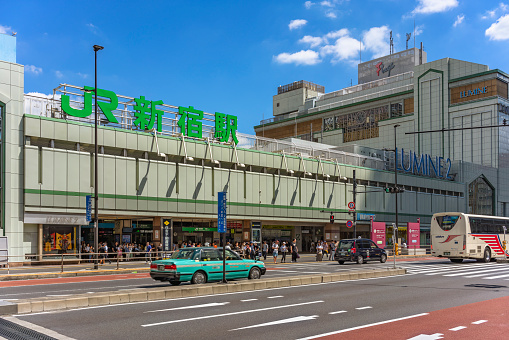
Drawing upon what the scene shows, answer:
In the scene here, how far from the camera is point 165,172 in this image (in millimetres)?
44281

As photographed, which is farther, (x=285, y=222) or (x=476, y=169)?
(x=476, y=169)

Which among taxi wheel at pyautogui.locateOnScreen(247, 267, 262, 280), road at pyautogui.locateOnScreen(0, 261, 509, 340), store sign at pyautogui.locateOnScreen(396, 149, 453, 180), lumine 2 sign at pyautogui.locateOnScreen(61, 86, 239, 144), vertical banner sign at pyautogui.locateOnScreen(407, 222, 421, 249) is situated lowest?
vertical banner sign at pyautogui.locateOnScreen(407, 222, 421, 249)

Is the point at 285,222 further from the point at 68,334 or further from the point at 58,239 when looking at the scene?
the point at 68,334

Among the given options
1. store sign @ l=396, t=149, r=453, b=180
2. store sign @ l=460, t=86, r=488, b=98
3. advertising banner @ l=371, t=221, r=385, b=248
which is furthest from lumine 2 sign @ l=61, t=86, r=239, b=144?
store sign @ l=460, t=86, r=488, b=98

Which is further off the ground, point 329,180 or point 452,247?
point 329,180

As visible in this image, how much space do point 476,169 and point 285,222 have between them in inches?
1573

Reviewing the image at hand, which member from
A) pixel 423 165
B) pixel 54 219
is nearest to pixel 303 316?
pixel 54 219

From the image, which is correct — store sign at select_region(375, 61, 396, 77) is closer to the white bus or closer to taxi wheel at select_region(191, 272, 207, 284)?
the white bus

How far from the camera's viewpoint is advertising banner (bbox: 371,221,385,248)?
178 ft

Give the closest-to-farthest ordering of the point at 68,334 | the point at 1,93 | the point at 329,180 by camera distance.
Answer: the point at 68,334, the point at 1,93, the point at 329,180

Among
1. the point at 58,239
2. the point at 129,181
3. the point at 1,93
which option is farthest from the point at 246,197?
the point at 1,93

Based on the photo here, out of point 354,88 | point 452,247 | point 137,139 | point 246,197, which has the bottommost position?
point 452,247

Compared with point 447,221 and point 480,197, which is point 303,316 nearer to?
point 447,221

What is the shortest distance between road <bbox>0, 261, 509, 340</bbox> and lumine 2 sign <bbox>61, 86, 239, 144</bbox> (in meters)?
25.5
